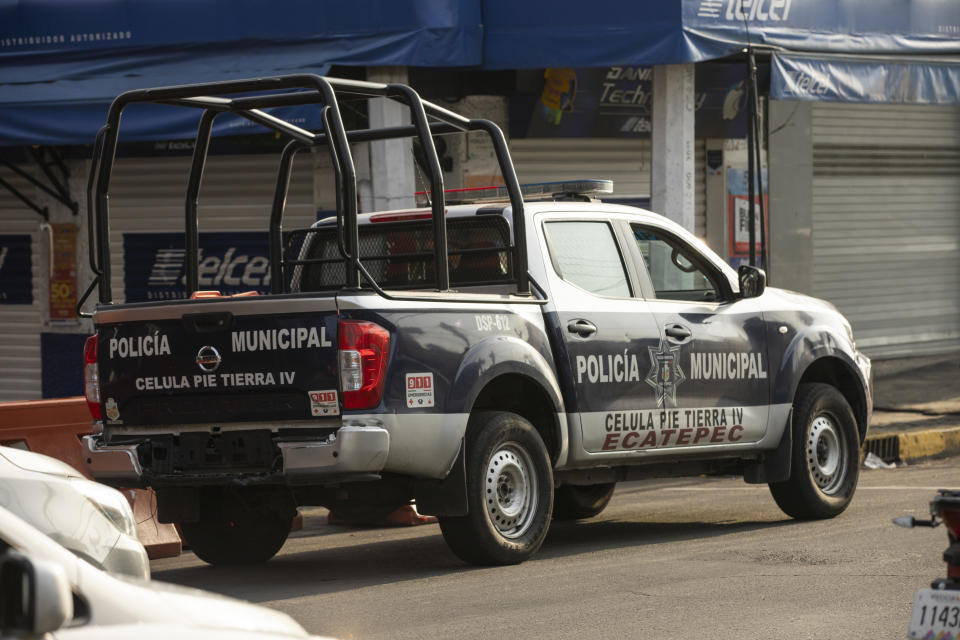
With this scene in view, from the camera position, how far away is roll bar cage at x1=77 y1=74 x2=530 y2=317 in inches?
301

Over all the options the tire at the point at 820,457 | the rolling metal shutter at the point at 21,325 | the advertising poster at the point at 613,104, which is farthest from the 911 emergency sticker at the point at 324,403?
the rolling metal shutter at the point at 21,325

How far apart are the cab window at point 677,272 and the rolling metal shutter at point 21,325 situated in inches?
396

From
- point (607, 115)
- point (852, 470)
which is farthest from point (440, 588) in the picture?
point (607, 115)

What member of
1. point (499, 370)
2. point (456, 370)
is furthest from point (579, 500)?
point (456, 370)

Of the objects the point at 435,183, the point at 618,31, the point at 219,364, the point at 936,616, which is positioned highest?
the point at 618,31

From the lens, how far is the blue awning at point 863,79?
15000 millimetres

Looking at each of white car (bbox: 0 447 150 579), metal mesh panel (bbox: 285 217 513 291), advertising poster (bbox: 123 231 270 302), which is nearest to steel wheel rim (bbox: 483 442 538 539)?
metal mesh panel (bbox: 285 217 513 291)

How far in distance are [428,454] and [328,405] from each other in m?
0.58

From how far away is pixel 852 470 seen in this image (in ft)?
33.2

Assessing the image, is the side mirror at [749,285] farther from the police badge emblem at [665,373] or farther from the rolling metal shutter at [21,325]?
the rolling metal shutter at [21,325]

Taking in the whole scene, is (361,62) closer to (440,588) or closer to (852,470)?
(852,470)

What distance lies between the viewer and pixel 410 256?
917 cm

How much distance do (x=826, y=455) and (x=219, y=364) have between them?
4.22 metres

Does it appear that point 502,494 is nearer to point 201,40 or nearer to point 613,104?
point 201,40
